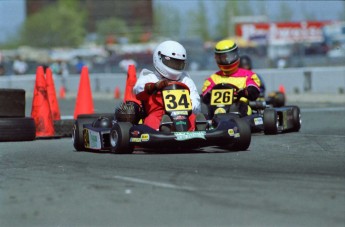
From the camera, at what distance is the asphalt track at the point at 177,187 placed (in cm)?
643

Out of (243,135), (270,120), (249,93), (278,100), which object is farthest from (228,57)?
(278,100)

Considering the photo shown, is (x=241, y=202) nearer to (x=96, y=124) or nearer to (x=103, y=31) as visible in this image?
(x=96, y=124)

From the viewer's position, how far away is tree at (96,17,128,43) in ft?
386

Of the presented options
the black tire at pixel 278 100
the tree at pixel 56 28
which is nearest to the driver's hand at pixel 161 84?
the black tire at pixel 278 100

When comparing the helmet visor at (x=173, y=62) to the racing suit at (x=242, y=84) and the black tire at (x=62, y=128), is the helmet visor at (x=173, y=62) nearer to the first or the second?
the racing suit at (x=242, y=84)

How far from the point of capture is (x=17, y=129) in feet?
42.9

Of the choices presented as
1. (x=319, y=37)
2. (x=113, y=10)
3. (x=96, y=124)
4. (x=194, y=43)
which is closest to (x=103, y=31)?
(x=113, y=10)

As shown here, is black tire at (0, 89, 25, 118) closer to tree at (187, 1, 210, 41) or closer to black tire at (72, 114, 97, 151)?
black tire at (72, 114, 97, 151)

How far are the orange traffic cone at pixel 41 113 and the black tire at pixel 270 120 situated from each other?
302cm

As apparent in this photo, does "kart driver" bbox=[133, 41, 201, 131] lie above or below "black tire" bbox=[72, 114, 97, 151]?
above

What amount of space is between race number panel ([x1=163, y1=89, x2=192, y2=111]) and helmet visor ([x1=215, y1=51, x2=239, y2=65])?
3.09 m

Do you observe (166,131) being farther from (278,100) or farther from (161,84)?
(278,100)

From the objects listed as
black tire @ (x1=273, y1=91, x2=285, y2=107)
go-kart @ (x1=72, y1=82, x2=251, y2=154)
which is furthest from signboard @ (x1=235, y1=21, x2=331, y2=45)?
go-kart @ (x1=72, y1=82, x2=251, y2=154)

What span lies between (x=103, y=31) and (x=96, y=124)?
109m
